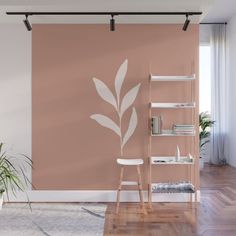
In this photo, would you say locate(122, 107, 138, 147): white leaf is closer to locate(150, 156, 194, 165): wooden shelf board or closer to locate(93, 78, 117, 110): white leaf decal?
locate(93, 78, 117, 110): white leaf decal

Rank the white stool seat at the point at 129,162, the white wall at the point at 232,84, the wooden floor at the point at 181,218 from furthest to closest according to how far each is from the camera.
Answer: the white wall at the point at 232,84
the white stool seat at the point at 129,162
the wooden floor at the point at 181,218

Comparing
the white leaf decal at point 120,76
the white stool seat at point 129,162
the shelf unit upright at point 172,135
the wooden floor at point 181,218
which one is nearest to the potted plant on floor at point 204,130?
the wooden floor at point 181,218

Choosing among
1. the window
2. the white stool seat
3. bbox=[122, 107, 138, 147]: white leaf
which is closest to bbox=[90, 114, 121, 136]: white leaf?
bbox=[122, 107, 138, 147]: white leaf

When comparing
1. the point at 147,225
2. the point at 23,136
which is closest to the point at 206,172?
the point at 147,225

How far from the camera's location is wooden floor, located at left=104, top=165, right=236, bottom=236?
3361mm

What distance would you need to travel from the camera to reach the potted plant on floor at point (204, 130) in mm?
6977

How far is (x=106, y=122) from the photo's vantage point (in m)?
4.53

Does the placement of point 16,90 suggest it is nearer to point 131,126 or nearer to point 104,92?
point 104,92

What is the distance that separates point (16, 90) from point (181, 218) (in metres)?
2.78

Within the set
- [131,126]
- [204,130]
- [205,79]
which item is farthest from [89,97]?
[205,79]

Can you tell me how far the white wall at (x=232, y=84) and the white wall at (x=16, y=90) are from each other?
4426mm

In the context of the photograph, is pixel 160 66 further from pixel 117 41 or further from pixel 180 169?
→ pixel 180 169

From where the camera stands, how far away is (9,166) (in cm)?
447

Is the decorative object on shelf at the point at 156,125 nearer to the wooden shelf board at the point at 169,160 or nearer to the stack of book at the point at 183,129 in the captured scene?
the stack of book at the point at 183,129
